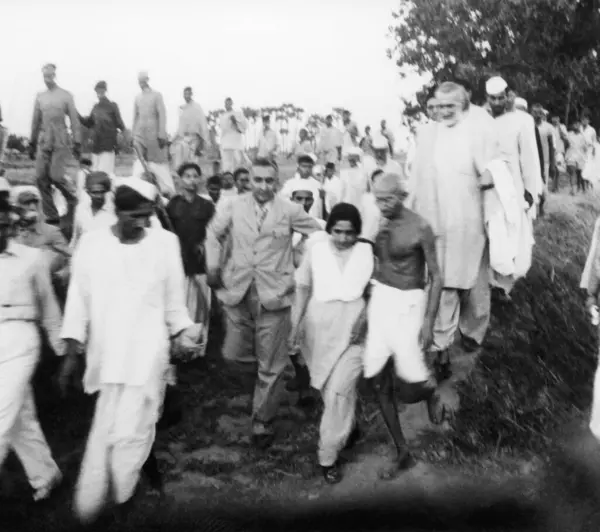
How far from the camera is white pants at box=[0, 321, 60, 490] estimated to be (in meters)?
4.23

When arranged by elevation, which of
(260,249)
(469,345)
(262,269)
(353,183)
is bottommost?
(469,345)

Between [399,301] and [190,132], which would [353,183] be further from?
[399,301]

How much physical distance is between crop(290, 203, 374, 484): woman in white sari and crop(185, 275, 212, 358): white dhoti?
4.85ft

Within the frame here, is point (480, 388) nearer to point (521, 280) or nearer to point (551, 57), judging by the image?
point (521, 280)

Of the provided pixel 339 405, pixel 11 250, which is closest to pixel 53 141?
pixel 11 250

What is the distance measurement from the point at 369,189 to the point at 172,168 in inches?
113

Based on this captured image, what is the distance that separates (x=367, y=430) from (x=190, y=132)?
210 inches

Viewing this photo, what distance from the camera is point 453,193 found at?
210 inches

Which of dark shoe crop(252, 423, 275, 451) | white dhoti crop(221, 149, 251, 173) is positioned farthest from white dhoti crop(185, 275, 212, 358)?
white dhoti crop(221, 149, 251, 173)

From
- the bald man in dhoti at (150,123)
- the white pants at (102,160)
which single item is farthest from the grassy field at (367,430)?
the white pants at (102,160)

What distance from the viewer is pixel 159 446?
539cm

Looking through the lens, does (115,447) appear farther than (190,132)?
No

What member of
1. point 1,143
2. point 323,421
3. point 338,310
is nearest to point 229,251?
point 338,310

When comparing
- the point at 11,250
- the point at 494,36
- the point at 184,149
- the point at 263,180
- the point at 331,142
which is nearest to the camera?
the point at 11,250
